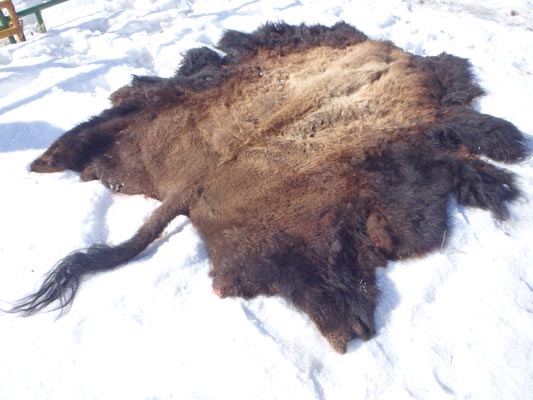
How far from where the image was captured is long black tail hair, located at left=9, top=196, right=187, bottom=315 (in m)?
2.21

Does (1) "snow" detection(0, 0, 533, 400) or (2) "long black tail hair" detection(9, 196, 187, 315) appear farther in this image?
(2) "long black tail hair" detection(9, 196, 187, 315)

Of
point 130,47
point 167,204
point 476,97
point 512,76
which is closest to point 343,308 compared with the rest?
point 167,204

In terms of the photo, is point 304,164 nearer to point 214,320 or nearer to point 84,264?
point 214,320

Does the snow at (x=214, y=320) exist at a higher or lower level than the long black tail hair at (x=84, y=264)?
lower

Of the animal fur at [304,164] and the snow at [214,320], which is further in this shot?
the animal fur at [304,164]

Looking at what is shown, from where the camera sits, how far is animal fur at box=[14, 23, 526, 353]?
2.30 m

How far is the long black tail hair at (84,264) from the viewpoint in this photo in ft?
7.23

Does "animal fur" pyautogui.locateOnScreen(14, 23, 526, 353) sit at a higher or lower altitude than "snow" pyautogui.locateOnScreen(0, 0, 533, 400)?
higher

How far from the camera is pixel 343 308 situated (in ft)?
7.13

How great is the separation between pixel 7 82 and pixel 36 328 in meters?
2.80

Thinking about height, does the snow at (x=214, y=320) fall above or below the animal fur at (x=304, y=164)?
below

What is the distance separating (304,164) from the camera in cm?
277

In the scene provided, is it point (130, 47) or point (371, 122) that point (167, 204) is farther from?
point (130, 47)

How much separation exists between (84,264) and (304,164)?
148 cm
